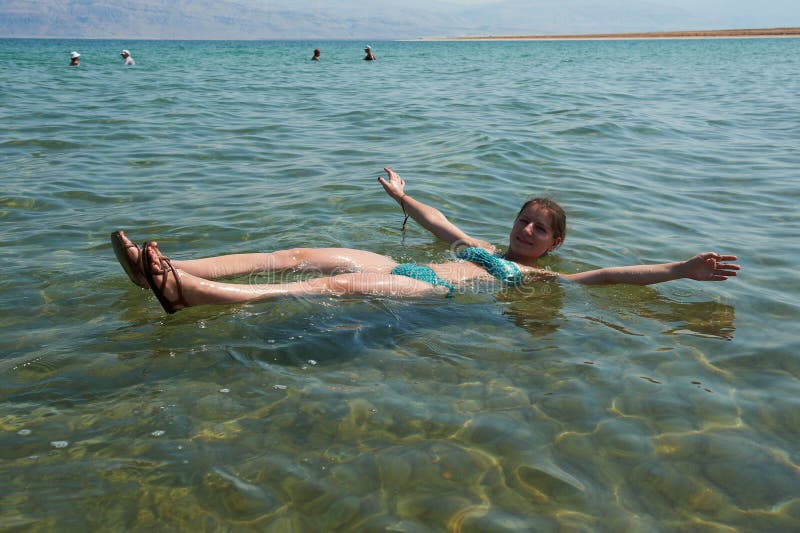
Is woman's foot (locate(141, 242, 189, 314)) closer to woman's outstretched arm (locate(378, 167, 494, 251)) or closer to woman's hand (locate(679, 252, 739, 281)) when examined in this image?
woman's outstretched arm (locate(378, 167, 494, 251))

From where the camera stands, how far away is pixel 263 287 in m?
3.93

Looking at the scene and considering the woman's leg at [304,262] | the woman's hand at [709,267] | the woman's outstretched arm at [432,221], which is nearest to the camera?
the woman's hand at [709,267]

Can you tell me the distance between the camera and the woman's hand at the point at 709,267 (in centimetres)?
420

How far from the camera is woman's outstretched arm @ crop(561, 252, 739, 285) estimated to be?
421cm

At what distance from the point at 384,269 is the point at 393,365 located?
1160 millimetres

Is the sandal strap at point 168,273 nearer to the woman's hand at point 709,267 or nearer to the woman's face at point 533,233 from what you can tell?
the woman's face at point 533,233

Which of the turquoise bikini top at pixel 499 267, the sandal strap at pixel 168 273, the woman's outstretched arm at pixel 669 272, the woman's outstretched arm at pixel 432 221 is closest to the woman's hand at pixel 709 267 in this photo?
the woman's outstretched arm at pixel 669 272

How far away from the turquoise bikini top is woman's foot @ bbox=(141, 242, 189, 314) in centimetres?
211

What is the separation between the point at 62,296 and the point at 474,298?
2685mm

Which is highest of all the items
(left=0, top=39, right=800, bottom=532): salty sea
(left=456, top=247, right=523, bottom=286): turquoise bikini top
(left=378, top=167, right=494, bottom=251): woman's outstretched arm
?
(left=378, top=167, right=494, bottom=251): woman's outstretched arm

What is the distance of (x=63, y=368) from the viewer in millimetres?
3414

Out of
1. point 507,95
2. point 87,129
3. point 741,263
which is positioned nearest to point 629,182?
point 741,263

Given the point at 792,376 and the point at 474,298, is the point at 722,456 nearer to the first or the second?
the point at 792,376

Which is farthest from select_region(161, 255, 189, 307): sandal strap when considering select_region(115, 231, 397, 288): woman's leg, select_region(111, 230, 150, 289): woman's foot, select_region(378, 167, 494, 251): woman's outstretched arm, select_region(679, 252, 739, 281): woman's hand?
select_region(679, 252, 739, 281): woman's hand
